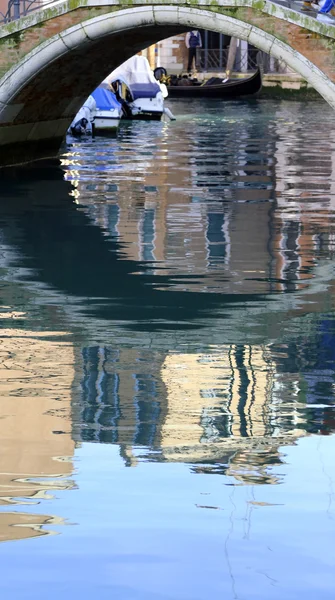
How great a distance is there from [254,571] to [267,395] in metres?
1.49

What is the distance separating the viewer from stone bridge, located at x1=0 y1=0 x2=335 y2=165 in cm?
1007

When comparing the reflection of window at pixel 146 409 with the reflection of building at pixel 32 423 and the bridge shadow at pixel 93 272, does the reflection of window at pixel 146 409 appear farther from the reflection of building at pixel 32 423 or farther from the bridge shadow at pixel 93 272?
the bridge shadow at pixel 93 272

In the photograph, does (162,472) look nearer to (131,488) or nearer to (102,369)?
(131,488)

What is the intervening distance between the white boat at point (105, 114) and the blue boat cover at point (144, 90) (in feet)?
8.00

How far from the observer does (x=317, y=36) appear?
10031 millimetres

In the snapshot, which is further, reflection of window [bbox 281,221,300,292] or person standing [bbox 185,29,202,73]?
person standing [bbox 185,29,202,73]

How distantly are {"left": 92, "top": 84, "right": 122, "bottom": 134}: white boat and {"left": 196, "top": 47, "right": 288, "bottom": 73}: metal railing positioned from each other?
12.2 meters

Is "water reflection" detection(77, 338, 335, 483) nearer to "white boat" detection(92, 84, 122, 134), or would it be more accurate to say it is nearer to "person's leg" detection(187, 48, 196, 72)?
"white boat" detection(92, 84, 122, 134)

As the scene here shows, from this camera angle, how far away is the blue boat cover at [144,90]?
19406mm

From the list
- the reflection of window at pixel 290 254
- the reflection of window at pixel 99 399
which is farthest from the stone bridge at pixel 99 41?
the reflection of window at pixel 99 399

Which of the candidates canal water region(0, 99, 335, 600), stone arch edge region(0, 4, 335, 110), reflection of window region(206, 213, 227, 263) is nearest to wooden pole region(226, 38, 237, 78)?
stone arch edge region(0, 4, 335, 110)

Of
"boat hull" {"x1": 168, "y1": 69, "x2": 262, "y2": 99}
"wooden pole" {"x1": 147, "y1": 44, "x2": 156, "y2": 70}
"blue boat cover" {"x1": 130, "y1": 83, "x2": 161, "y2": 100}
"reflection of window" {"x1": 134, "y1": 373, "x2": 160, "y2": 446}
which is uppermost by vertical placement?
"wooden pole" {"x1": 147, "y1": 44, "x2": 156, "y2": 70}

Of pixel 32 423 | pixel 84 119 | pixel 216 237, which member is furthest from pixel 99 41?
pixel 32 423

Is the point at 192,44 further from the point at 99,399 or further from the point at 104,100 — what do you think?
the point at 99,399
